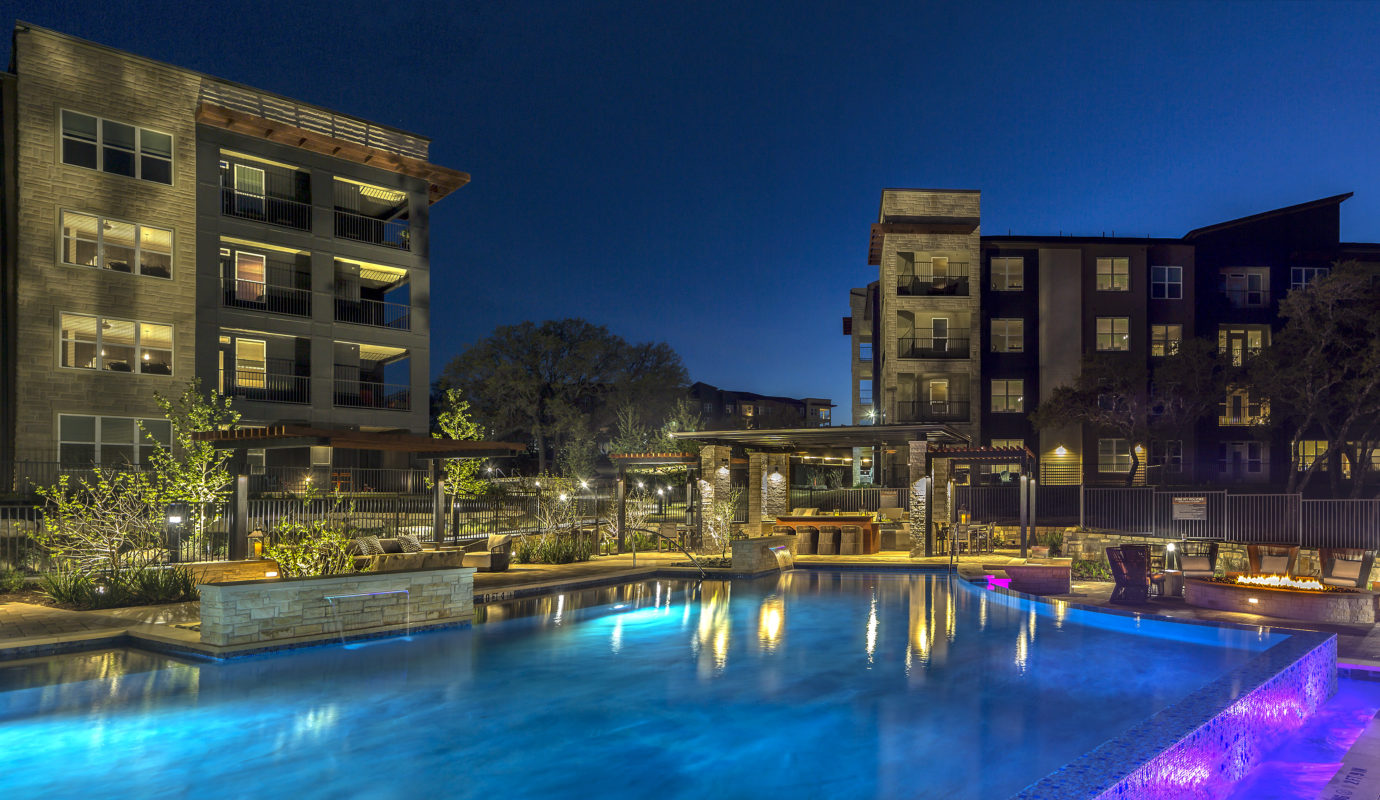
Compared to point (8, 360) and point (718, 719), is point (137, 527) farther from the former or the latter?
point (8, 360)

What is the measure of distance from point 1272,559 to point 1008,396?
21.7 metres

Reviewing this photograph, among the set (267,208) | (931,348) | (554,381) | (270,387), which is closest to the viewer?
(270,387)

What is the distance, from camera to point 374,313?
29281 mm

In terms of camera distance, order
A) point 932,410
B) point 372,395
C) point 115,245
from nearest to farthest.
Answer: point 115,245 → point 372,395 → point 932,410

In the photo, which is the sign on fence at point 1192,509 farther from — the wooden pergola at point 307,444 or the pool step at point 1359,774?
the wooden pergola at point 307,444

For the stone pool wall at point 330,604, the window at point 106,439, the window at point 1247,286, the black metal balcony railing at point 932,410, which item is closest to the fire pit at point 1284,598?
the stone pool wall at point 330,604

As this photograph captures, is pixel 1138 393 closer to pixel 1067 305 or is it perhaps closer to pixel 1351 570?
pixel 1067 305

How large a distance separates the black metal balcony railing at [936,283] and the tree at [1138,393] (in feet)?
21.3

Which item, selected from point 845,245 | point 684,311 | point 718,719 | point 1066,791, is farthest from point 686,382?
point 1066,791

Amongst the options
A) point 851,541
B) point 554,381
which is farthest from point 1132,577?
point 554,381

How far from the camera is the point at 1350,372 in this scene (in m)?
27.2

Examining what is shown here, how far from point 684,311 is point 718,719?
85.8 metres

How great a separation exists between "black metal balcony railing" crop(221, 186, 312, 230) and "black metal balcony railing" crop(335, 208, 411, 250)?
122 centimetres

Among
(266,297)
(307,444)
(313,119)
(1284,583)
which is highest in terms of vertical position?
(313,119)
